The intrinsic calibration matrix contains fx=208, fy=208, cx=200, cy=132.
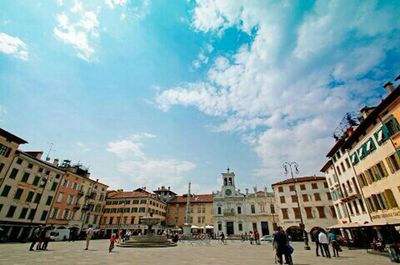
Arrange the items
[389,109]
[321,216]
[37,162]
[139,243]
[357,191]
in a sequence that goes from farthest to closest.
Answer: [321,216] < [37,162] < [357,191] < [139,243] < [389,109]

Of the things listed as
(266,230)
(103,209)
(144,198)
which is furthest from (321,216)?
(103,209)

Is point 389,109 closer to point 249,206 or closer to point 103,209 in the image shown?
point 249,206

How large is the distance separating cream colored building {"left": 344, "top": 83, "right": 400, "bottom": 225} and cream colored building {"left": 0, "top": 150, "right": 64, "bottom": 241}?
4460 centimetres

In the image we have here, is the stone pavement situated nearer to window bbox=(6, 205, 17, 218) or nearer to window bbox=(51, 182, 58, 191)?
window bbox=(6, 205, 17, 218)

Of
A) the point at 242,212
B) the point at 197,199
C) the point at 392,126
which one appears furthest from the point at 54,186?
the point at 392,126

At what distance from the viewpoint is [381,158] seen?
1969cm

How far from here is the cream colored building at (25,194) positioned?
101ft

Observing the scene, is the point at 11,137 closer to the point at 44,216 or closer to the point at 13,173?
the point at 13,173

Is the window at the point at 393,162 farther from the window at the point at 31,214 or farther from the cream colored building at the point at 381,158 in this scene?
the window at the point at 31,214

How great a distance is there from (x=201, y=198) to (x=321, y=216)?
35655 millimetres

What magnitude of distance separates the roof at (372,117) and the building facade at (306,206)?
1722 centimetres

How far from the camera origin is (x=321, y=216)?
40.9 meters

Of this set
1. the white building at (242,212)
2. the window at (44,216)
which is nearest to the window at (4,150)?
the window at (44,216)

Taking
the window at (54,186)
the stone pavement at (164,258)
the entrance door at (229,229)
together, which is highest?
the window at (54,186)
